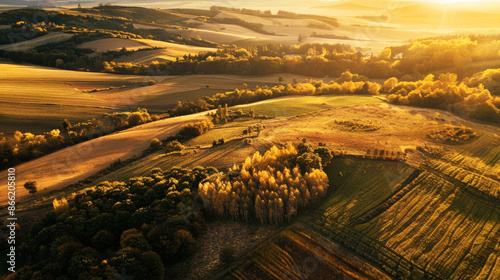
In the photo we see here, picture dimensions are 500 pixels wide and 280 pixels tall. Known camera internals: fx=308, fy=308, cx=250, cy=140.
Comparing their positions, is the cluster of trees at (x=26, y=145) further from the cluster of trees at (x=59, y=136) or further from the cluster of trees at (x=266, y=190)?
the cluster of trees at (x=266, y=190)

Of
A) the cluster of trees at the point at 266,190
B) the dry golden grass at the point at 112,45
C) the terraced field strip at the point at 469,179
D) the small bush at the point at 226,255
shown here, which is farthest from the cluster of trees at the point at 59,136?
the dry golden grass at the point at 112,45

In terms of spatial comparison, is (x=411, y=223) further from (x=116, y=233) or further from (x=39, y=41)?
(x=39, y=41)

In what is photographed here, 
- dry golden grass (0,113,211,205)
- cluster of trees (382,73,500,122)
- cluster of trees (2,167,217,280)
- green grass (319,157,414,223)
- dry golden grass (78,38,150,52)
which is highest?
dry golden grass (78,38,150,52)

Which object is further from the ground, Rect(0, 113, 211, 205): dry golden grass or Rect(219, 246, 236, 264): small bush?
Rect(219, 246, 236, 264): small bush

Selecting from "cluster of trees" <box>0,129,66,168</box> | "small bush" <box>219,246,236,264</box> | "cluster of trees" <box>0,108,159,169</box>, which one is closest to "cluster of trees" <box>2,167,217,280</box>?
"small bush" <box>219,246,236,264</box>

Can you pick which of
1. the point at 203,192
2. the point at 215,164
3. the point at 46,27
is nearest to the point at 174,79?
the point at 215,164

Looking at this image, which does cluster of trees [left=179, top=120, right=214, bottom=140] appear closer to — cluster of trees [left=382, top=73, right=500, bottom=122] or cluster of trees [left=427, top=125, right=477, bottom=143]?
cluster of trees [left=427, top=125, right=477, bottom=143]
